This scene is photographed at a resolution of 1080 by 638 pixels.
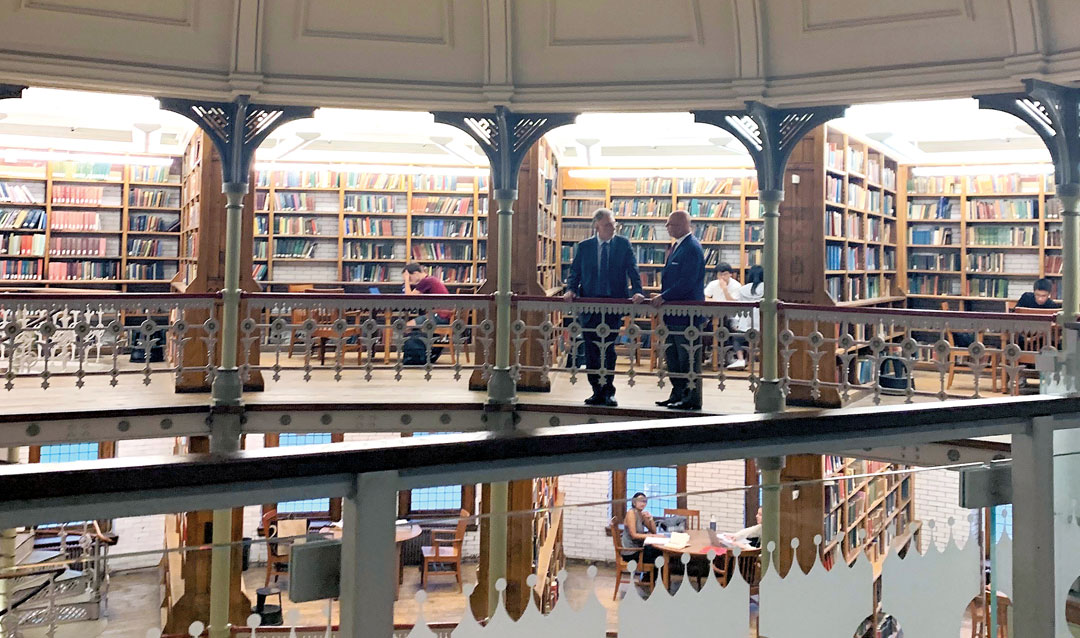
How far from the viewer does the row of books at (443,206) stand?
12.5 metres

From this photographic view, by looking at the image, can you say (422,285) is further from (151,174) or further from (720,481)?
(720,481)

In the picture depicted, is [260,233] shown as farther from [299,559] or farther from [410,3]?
[299,559]

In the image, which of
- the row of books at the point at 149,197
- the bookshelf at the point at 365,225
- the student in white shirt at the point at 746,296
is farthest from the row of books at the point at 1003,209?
the row of books at the point at 149,197

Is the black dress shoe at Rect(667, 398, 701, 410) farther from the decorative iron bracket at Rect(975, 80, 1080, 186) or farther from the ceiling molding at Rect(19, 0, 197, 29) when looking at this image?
the ceiling molding at Rect(19, 0, 197, 29)

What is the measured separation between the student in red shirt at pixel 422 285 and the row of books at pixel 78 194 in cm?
511

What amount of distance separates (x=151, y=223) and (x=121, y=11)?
19.1 ft

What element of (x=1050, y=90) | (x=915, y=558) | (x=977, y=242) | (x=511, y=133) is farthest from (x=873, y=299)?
(x=915, y=558)

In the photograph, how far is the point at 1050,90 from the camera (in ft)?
22.1

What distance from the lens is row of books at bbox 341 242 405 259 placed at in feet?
41.5

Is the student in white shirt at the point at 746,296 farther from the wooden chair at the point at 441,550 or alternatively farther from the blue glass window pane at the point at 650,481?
the wooden chair at the point at 441,550

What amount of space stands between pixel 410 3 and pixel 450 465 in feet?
24.2

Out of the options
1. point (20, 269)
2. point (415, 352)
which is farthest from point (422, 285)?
point (20, 269)

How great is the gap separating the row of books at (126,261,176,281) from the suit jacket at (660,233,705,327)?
26.6 feet

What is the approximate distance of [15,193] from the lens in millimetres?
12266
